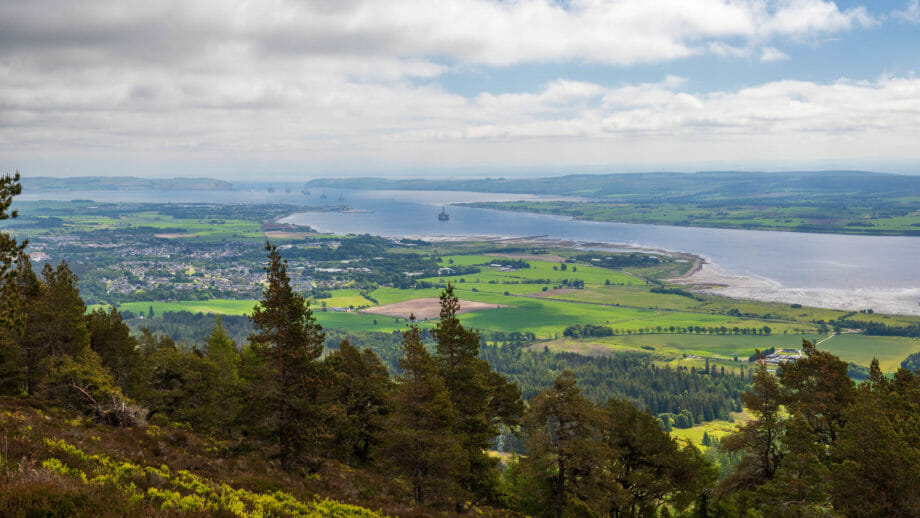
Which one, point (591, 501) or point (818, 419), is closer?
point (591, 501)

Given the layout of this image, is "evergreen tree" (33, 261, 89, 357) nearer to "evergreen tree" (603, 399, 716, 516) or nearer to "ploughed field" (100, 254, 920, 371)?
"evergreen tree" (603, 399, 716, 516)

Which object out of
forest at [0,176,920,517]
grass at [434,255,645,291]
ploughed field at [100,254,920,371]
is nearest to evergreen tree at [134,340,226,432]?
forest at [0,176,920,517]

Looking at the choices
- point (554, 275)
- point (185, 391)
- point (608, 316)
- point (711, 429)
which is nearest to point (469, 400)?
point (185, 391)

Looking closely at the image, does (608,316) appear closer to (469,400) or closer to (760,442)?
(760,442)

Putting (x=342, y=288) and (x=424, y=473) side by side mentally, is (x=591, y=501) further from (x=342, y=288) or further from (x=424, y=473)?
(x=342, y=288)

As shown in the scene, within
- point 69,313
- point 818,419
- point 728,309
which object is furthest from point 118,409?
point 728,309

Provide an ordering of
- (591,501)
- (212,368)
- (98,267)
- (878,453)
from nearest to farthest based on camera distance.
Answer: (878,453)
(591,501)
(212,368)
(98,267)

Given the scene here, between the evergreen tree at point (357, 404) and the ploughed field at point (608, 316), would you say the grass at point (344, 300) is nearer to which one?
the ploughed field at point (608, 316)
